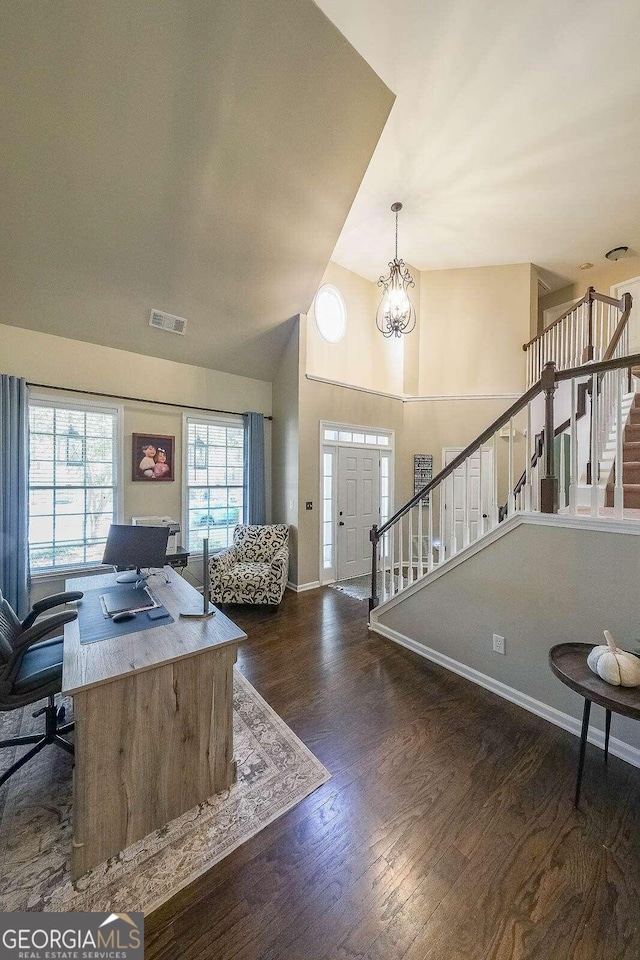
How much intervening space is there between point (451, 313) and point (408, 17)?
12.5ft

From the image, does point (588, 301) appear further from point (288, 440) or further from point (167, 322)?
point (167, 322)

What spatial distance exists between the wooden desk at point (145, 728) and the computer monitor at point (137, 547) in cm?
62

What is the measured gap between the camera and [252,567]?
165 inches

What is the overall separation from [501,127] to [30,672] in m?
5.52

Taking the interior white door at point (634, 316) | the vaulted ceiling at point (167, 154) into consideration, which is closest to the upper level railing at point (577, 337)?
the interior white door at point (634, 316)

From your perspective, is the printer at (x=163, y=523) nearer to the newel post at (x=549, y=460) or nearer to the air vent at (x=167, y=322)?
the air vent at (x=167, y=322)

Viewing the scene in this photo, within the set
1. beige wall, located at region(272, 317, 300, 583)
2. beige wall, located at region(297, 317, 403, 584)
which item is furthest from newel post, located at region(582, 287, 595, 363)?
beige wall, located at region(272, 317, 300, 583)

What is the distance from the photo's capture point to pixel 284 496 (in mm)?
4867

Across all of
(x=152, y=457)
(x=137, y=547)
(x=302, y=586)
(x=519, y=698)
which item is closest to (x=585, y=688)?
(x=519, y=698)

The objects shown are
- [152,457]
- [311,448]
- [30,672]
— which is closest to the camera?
[30,672]

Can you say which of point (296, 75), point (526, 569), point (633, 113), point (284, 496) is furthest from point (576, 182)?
point (284, 496)

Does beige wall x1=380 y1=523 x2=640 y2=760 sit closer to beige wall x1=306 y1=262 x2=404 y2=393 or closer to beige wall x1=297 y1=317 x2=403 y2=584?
beige wall x1=297 y1=317 x2=403 y2=584

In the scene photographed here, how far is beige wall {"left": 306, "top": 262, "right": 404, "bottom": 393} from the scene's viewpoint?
5.17 m

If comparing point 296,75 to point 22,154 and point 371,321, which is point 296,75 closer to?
point 22,154
